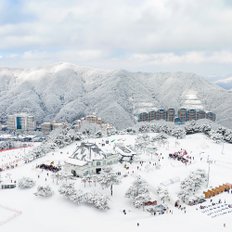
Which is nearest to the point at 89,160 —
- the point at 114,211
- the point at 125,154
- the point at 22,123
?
the point at 125,154

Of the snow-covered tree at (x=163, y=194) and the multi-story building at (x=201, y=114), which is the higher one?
the snow-covered tree at (x=163, y=194)

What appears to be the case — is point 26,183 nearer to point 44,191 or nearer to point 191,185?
point 44,191

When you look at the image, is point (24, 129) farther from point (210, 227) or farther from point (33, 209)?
point (210, 227)

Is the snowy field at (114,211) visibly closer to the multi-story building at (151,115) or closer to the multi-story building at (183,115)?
the multi-story building at (151,115)

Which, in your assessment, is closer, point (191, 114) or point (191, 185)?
point (191, 185)

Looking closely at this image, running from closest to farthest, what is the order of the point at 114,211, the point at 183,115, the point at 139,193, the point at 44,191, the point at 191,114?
the point at 114,211 < the point at 139,193 < the point at 44,191 < the point at 191,114 < the point at 183,115

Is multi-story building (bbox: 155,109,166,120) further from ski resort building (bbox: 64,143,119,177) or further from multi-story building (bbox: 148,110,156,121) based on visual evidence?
ski resort building (bbox: 64,143,119,177)

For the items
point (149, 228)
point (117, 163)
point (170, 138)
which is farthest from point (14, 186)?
point (170, 138)

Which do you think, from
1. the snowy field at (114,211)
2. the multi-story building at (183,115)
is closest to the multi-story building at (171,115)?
the multi-story building at (183,115)
